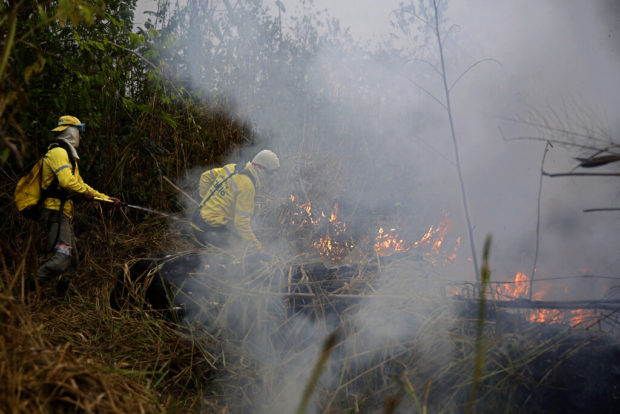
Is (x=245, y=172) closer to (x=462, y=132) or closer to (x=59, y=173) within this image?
(x=59, y=173)

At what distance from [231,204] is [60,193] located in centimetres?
170

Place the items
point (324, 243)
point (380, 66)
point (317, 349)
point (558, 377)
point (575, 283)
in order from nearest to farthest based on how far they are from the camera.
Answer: point (558, 377)
point (317, 349)
point (575, 283)
point (324, 243)
point (380, 66)

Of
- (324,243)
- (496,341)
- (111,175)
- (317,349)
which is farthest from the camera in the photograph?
(324,243)

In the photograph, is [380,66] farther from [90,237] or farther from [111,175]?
[90,237]

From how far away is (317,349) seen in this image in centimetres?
249

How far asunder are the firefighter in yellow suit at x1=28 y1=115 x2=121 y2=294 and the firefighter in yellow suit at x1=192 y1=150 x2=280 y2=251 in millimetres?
1164

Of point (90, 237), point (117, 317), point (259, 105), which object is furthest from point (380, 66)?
point (117, 317)

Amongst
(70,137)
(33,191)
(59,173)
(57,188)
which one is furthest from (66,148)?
(33,191)

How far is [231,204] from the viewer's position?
428cm

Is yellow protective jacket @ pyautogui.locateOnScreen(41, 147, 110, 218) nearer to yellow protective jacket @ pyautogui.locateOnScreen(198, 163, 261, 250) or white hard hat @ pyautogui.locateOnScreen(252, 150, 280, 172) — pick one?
yellow protective jacket @ pyautogui.locateOnScreen(198, 163, 261, 250)

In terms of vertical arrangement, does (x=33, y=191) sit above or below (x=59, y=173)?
below

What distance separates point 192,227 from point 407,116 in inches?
165

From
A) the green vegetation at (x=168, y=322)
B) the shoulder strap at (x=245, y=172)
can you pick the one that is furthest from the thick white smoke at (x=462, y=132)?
the shoulder strap at (x=245, y=172)

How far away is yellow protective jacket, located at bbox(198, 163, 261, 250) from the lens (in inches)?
162
